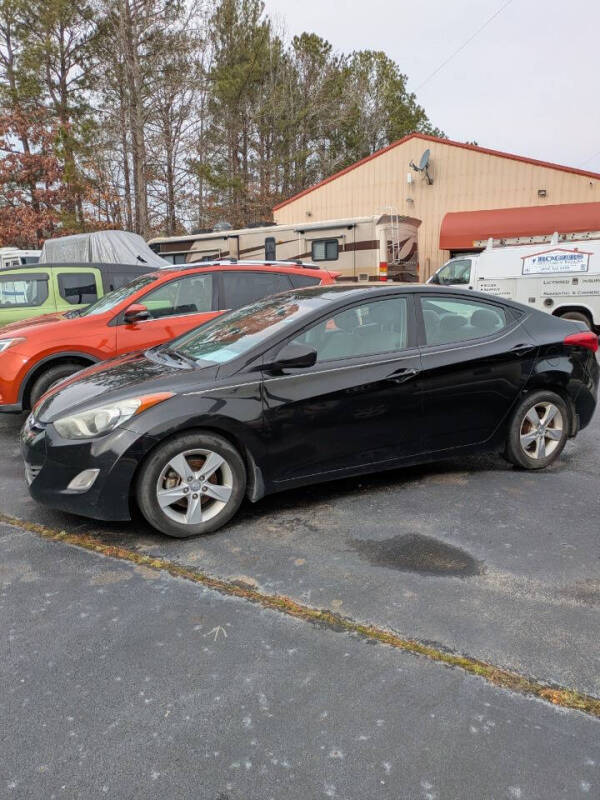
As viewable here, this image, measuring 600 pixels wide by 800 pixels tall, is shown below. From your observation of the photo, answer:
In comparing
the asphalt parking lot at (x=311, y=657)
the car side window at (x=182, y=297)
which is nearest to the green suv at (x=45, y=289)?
the car side window at (x=182, y=297)

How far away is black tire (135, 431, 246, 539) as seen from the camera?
3.48 m

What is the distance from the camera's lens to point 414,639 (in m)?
2.56

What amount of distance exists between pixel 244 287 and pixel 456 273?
27.1 ft

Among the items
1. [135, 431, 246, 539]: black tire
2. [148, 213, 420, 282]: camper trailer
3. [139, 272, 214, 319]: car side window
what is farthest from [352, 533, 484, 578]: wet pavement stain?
[148, 213, 420, 282]: camper trailer

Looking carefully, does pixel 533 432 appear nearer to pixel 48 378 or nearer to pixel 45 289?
pixel 48 378

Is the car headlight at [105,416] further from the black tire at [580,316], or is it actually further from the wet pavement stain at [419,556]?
the black tire at [580,316]

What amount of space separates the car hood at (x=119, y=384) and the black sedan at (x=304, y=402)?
0.02 m

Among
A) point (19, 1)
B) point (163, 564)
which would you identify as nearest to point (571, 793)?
point (163, 564)

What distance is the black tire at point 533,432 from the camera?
4.58 meters

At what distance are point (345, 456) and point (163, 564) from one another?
1355 millimetres

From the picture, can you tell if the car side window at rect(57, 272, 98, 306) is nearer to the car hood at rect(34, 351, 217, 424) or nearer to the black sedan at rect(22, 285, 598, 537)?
the black sedan at rect(22, 285, 598, 537)

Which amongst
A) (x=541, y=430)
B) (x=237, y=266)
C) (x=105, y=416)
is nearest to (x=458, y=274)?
(x=237, y=266)

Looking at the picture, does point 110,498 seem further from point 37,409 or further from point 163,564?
point 37,409

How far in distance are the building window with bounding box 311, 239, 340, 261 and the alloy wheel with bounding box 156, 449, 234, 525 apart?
41.5ft
